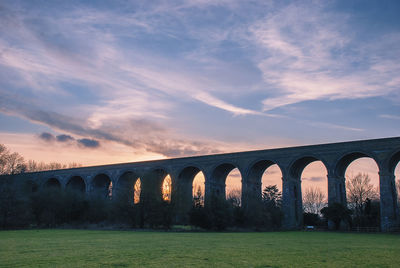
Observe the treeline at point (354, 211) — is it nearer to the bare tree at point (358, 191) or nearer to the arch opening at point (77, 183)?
the bare tree at point (358, 191)

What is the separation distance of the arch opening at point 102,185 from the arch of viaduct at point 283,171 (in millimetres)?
4479

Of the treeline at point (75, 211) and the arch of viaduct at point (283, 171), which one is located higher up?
the arch of viaduct at point (283, 171)

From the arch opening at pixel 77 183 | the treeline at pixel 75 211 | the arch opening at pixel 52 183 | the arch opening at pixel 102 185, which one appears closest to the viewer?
the treeline at pixel 75 211

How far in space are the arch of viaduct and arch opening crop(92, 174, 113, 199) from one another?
4.48m

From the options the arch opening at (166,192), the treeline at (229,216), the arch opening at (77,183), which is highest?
the arch opening at (77,183)

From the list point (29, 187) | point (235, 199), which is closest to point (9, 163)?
point (29, 187)

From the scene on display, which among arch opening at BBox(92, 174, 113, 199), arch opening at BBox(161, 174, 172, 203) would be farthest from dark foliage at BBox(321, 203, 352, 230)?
arch opening at BBox(92, 174, 113, 199)

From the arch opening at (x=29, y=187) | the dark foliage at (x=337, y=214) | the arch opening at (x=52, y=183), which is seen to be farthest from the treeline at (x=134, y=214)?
the arch opening at (x=52, y=183)

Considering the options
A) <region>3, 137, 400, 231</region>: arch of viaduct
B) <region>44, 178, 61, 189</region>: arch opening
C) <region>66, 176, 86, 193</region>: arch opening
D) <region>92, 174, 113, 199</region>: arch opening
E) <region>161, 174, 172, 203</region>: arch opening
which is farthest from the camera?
<region>44, 178, 61, 189</region>: arch opening

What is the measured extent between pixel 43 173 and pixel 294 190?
145ft

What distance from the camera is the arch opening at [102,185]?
56.8 meters

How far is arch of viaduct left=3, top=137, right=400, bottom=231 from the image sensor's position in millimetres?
33938

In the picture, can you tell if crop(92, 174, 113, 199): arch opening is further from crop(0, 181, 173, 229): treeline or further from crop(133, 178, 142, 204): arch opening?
crop(133, 178, 142, 204): arch opening

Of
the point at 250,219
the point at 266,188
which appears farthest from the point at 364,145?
the point at 266,188
